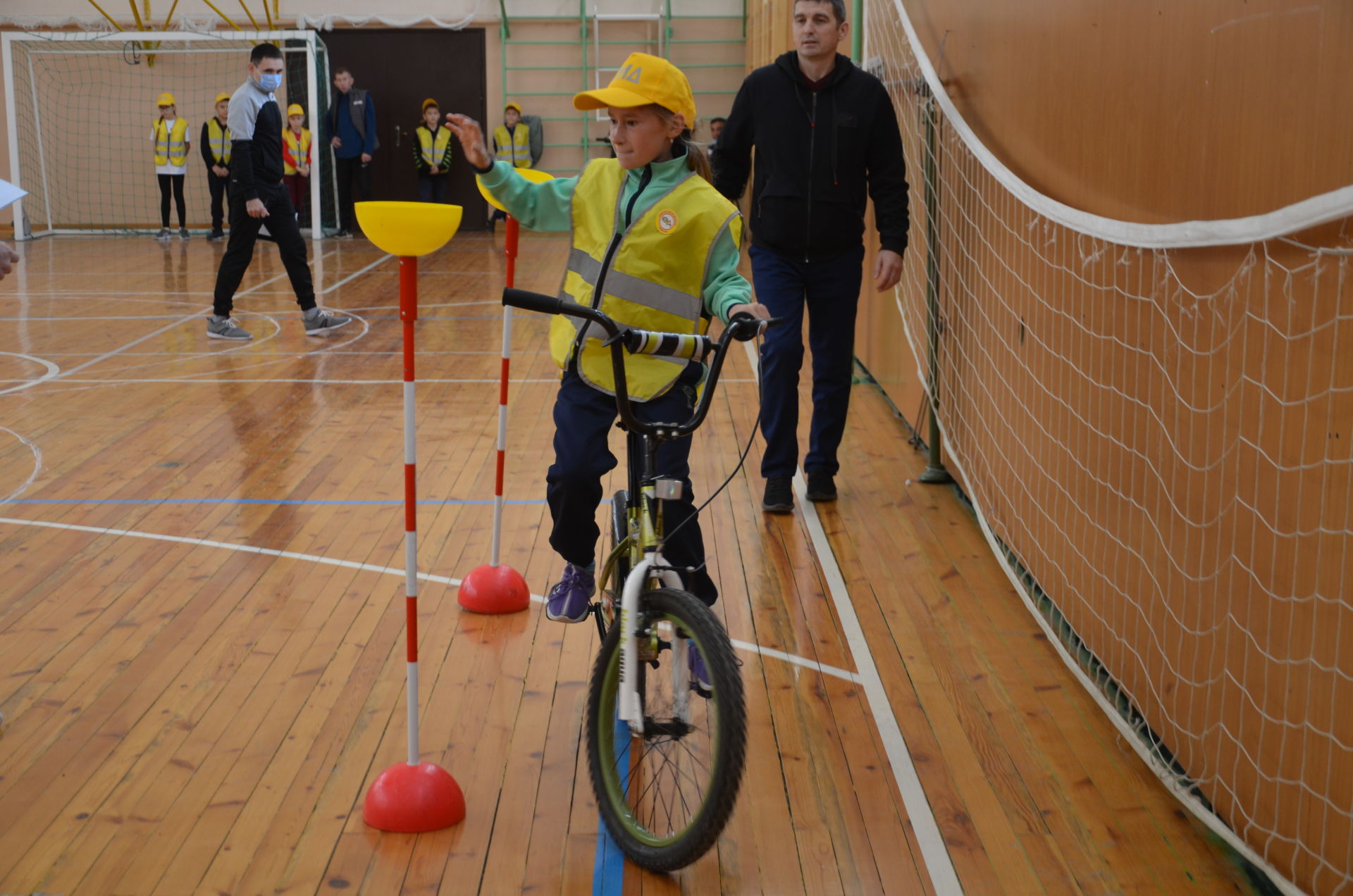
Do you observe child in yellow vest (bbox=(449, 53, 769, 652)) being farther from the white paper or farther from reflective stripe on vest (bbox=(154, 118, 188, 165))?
reflective stripe on vest (bbox=(154, 118, 188, 165))

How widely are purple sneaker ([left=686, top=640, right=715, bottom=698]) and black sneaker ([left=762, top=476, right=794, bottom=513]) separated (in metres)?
2.12

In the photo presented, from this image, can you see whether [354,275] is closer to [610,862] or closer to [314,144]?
[314,144]

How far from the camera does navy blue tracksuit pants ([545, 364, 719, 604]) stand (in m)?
2.61

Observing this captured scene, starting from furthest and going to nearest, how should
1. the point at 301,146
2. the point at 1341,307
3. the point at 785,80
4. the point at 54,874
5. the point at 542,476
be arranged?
the point at 301,146, the point at 542,476, the point at 785,80, the point at 54,874, the point at 1341,307

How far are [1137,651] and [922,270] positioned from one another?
9.14 ft

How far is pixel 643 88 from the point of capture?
8.10 feet

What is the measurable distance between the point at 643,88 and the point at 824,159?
5.97 ft

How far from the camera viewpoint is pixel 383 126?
16812 millimetres

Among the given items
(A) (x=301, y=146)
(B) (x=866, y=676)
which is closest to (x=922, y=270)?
(B) (x=866, y=676)

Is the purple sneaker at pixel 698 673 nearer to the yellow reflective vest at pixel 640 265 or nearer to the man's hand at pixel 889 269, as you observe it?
the yellow reflective vest at pixel 640 265

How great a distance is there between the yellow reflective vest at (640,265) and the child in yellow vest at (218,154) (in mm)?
12741

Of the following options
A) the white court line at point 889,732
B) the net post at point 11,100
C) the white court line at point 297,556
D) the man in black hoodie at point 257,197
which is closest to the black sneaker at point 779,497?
the white court line at point 889,732

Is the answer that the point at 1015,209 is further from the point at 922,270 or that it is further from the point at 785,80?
the point at 922,270

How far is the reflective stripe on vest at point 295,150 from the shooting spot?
14680 millimetres
